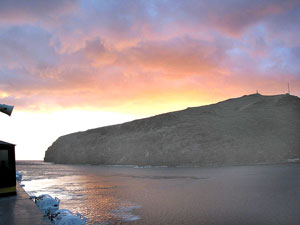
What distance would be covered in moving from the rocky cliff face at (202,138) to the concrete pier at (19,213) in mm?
91384

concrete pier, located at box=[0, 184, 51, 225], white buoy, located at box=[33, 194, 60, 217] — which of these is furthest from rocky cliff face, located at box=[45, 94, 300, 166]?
concrete pier, located at box=[0, 184, 51, 225]

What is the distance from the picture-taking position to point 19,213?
1295cm

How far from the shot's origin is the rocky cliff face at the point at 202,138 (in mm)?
105438

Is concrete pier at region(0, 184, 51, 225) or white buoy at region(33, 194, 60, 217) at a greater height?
concrete pier at region(0, 184, 51, 225)

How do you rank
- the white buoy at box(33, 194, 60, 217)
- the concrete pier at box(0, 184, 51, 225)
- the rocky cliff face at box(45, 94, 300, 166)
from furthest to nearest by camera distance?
the rocky cliff face at box(45, 94, 300, 166)
the white buoy at box(33, 194, 60, 217)
the concrete pier at box(0, 184, 51, 225)

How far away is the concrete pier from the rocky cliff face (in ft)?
300

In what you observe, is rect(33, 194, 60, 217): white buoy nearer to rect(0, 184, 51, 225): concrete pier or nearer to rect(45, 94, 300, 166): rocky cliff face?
rect(0, 184, 51, 225): concrete pier

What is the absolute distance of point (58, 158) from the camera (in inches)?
7239

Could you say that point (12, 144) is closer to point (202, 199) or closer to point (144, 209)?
point (144, 209)

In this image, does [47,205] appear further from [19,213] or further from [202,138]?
[202,138]

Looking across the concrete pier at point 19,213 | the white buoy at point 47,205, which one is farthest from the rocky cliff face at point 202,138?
the concrete pier at point 19,213

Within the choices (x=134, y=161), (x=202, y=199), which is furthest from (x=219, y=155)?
(x=202, y=199)

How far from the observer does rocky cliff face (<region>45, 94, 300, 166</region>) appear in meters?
105

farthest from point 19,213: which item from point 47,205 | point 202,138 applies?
point 202,138
